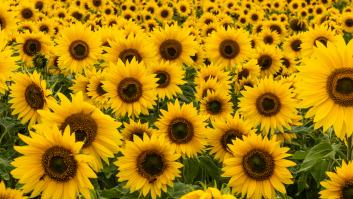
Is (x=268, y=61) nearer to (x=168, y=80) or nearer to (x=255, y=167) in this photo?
(x=168, y=80)

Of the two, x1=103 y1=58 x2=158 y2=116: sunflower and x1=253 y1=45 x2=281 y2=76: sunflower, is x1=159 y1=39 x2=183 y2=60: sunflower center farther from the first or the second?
x1=103 y1=58 x2=158 y2=116: sunflower

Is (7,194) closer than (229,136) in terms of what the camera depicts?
Yes

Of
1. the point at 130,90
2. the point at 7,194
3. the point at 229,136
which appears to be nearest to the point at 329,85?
the point at 229,136

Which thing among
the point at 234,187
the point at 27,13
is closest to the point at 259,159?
the point at 234,187

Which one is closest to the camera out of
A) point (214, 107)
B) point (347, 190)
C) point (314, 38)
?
point (347, 190)

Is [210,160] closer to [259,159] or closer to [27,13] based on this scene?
[259,159]
